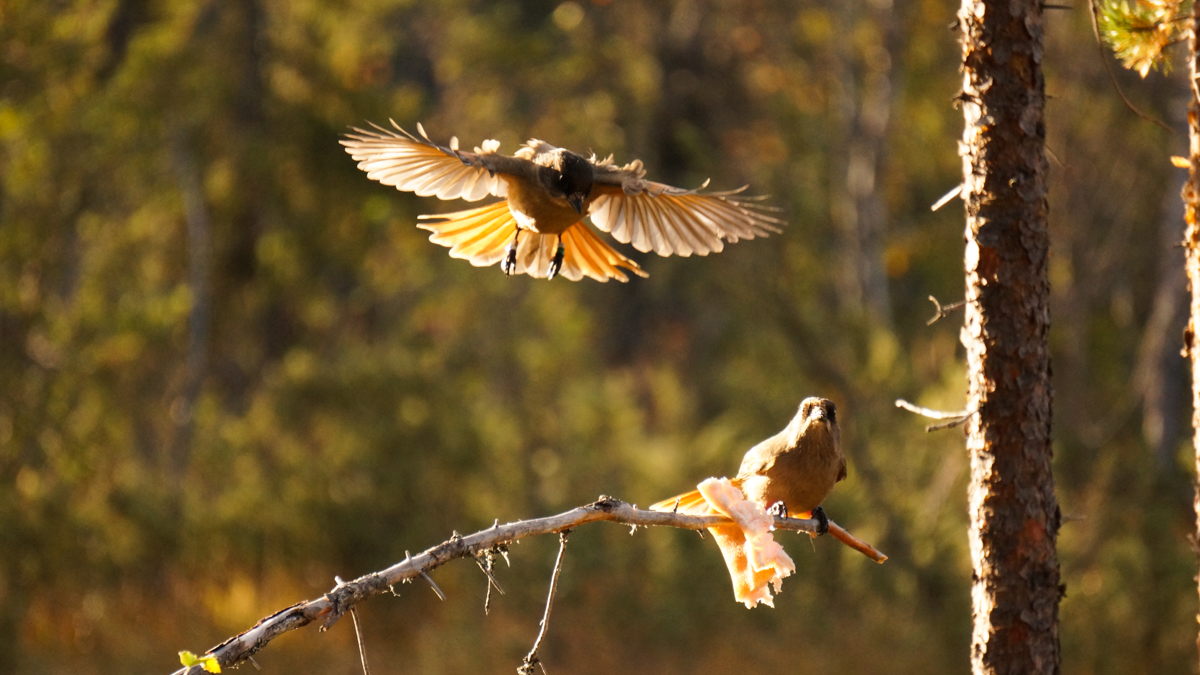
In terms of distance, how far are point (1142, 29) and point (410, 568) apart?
7.97 ft

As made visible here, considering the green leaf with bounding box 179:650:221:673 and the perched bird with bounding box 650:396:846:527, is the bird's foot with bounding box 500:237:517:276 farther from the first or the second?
the green leaf with bounding box 179:650:221:673

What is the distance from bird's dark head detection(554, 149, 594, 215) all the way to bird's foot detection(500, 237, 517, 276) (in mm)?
362

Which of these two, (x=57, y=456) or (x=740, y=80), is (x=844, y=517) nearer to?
(x=57, y=456)

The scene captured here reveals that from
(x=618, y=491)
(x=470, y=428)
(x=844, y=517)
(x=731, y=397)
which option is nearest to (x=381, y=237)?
(x=470, y=428)

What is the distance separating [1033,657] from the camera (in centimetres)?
307

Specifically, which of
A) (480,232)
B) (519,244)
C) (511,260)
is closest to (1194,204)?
(511,260)

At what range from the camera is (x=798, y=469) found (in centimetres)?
342

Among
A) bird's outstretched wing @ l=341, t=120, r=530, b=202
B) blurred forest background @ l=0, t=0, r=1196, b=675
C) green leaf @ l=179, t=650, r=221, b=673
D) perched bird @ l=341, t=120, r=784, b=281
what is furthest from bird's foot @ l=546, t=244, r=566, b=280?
blurred forest background @ l=0, t=0, r=1196, b=675

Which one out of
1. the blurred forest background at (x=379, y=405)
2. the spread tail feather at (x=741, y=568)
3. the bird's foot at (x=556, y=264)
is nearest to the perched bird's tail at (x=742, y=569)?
the spread tail feather at (x=741, y=568)

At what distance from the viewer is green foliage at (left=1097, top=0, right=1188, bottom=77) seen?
122 inches

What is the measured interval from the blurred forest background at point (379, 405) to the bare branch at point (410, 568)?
563 cm

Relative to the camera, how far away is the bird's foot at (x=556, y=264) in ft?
12.5

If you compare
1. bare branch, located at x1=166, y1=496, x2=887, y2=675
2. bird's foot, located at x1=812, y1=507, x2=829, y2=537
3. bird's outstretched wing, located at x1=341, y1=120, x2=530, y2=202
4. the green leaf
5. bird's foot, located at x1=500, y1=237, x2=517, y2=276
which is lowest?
the green leaf

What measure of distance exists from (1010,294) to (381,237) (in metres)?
9.27
